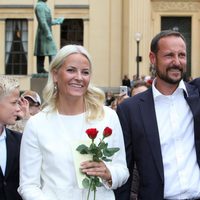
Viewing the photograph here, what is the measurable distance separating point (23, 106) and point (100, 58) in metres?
25.5

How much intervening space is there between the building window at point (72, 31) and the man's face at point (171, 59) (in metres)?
28.3

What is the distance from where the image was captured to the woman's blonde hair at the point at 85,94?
3309 mm

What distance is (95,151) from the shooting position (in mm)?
3092

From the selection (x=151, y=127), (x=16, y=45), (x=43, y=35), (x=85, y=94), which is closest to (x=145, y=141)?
(x=151, y=127)

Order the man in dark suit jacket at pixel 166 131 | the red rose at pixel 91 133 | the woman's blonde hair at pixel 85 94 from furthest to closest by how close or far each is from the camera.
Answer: the man in dark suit jacket at pixel 166 131, the woman's blonde hair at pixel 85 94, the red rose at pixel 91 133

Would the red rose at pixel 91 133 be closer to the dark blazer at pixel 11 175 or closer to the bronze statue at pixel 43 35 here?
the dark blazer at pixel 11 175

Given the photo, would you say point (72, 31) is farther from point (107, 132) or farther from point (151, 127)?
point (107, 132)

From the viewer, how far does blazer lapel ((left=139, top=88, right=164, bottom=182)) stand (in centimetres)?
359

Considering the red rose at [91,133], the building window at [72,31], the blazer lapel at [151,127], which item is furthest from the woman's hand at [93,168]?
the building window at [72,31]

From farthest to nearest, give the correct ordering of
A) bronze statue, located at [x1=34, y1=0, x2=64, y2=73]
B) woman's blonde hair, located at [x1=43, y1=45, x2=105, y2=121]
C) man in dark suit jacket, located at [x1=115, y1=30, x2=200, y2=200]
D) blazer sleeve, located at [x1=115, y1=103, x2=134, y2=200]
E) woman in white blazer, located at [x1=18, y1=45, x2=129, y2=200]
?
1. bronze statue, located at [x1=34, y1=0, x2=64, y2=73]
2. blazer sleeve, located at [x1=115, y1=103, x2=134, y2=200]
3. man in dark suit jacket, located at [x1=115, y1=30, x2=200, y2=200]
4. woman's blonde hair, located at [x1=43, y1=45, x2=105, y2=121]
5. woman in white blazer, located at [x1=18, y1=45, x2=129, y2=200]

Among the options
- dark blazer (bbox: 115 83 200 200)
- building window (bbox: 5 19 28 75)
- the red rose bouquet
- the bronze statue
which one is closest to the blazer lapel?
dark blazer (bbox: 115 83 200 200)

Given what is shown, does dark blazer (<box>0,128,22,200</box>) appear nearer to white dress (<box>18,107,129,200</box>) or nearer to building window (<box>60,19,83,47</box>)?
white dress (<box>18,107,129,200</box>)

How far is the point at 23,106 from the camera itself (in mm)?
5586

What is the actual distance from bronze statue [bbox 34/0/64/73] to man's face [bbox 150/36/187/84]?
552 inches
